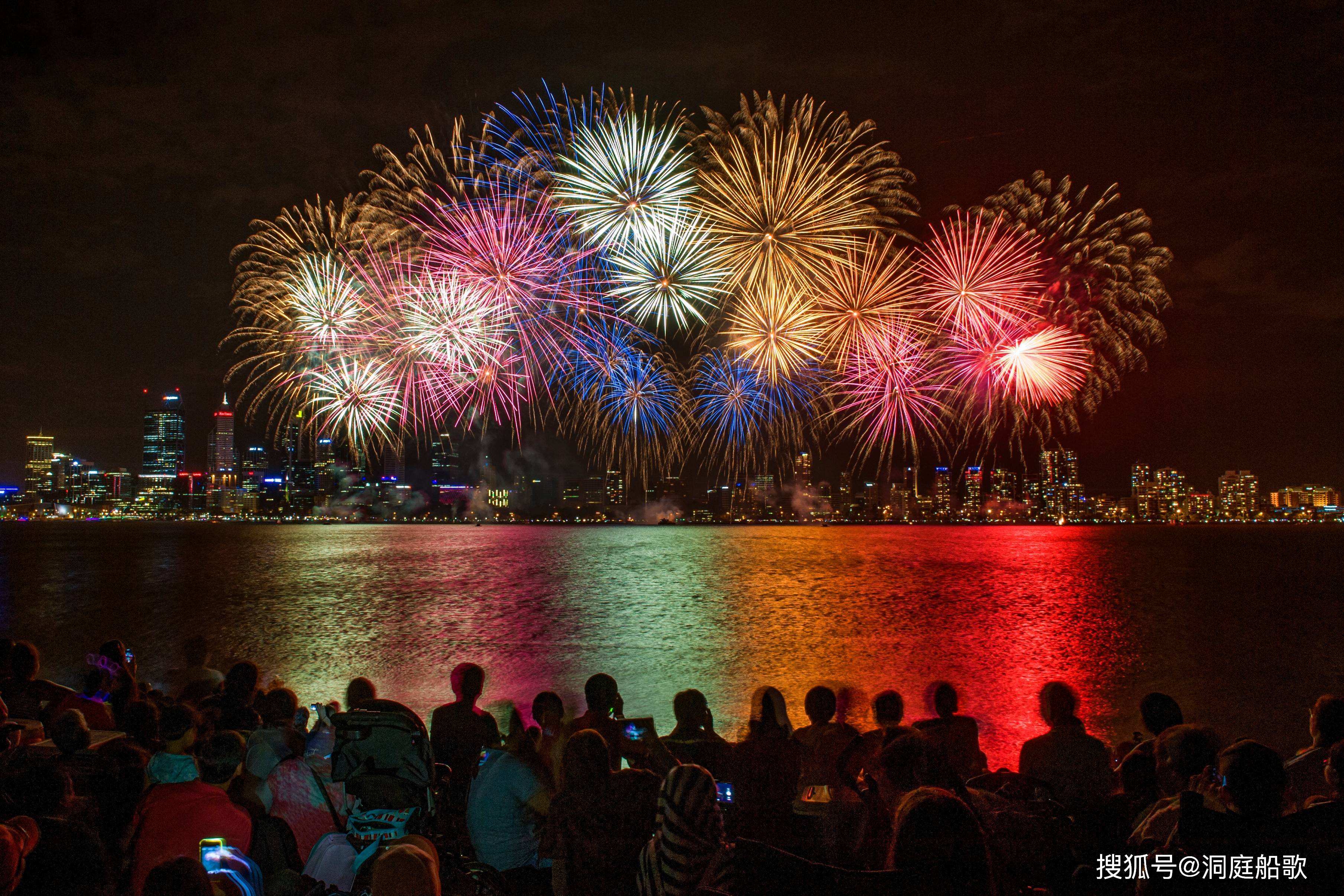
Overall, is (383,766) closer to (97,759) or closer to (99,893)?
(99,893)

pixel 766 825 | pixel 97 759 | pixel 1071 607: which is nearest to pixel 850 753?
pixel 766 825

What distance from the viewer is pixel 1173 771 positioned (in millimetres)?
5066

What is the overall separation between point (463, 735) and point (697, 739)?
2.27 m

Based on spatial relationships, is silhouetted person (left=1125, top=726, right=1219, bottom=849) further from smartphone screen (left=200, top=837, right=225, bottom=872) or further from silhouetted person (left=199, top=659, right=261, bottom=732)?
silhouetted person (left=199, top=659, right=261, bottom=732)

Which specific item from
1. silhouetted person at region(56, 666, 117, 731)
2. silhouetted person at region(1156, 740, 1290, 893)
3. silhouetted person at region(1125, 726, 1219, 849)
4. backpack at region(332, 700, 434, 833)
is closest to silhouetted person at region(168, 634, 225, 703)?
silhouetted person at region(56, 666, 117, 731)

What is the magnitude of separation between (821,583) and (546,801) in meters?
57.5

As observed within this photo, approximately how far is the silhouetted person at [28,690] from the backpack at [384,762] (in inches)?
221

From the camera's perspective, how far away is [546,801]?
512cm

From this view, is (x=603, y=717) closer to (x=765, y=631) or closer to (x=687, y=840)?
(x=687, y=840)

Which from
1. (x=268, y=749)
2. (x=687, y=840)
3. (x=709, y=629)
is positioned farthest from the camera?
(x=709, y=629)

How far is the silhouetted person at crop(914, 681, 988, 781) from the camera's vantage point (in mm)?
6457

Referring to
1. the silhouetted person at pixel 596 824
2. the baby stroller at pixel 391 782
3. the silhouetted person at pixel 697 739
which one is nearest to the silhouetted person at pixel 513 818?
the baby stroller at pixel 391 782

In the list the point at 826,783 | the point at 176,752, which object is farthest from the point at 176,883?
the point at 826,783

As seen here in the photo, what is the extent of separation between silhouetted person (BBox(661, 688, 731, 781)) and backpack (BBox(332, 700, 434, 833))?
7.18 feet
